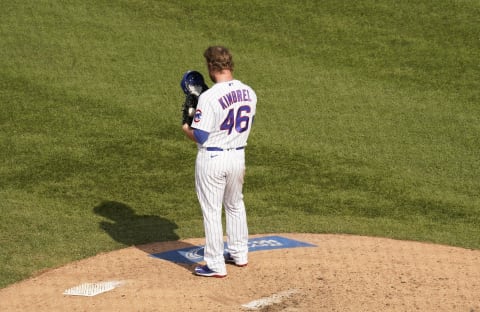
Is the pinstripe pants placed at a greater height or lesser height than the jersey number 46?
lesser

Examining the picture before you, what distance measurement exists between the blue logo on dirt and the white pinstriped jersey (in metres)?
1.43

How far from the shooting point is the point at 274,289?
7.30 metres

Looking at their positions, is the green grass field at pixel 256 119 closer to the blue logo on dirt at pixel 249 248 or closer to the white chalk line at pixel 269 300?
the blue logo on dirt at pixel 249 248

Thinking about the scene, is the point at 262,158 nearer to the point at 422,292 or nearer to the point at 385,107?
the point at 385,107

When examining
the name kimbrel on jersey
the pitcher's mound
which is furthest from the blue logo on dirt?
the name kimbrel on jersey

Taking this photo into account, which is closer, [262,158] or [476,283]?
[476,283]

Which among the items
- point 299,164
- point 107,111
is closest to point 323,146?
point 299,164

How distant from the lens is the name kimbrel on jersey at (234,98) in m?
7.25

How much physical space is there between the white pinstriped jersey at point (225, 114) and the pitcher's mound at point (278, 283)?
1251 millimetres

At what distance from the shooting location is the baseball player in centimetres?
724

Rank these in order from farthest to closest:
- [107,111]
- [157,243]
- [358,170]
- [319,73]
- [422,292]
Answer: [319,73] < [107,111] < [358,170] < [157,243] < [422,292]

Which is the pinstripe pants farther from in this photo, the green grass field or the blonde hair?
the green grass field

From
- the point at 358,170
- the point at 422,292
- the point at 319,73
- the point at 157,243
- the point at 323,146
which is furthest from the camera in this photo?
the point at 319,73

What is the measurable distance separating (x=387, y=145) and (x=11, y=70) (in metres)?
6.36
